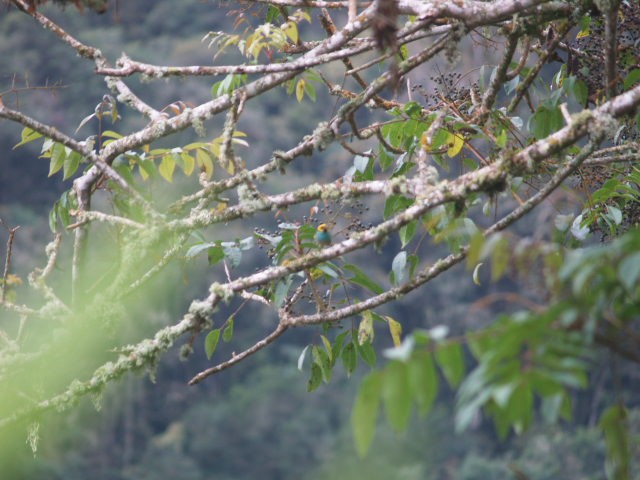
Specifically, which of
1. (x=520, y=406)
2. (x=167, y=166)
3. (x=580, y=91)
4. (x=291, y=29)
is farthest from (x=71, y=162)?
(x=520, y=406)

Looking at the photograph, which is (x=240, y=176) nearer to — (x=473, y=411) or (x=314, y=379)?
(x=314, y=379)

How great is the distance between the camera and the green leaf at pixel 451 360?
87cm

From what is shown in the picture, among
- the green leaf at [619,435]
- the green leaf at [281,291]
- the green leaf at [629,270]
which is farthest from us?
the green leaf at [281,291]

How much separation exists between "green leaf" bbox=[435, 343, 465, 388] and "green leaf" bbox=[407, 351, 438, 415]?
0.01m

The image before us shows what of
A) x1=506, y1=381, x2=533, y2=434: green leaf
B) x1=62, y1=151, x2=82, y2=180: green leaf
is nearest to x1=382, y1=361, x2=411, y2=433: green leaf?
x1=506, y1=381, x2=533, y2=434: green leaf

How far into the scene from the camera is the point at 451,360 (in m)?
0.88

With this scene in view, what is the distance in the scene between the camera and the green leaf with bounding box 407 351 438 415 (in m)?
0.86

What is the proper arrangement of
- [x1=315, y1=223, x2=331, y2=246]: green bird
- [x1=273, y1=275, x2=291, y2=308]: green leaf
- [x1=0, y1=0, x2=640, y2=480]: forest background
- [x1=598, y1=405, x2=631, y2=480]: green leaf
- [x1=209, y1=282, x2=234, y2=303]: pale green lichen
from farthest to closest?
1. [x1=0, y1=0, x2=640, y2=480]: forest background
2. [x1=315, y1=223, x2=331, y2=246]: green bird
3. [x1=273, y1=275, x2=291, y2=308]: green leaf
4. [x1=209, y1=282, x2=234, y2=303]: pale green lichen
5. [x1=598, y1=405, x2=631, y2=480]: green leaf

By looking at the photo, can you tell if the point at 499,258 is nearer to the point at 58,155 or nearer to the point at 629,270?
the point at 629,270

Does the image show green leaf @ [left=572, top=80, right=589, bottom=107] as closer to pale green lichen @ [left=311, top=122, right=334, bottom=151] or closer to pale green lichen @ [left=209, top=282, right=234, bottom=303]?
pale green lichen @ [left=311, top=122, right=334, bottom=151]

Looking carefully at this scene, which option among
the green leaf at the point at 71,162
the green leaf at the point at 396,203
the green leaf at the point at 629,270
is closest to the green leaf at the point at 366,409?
the green leaf at the point at 629,270

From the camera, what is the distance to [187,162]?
6.25 feet

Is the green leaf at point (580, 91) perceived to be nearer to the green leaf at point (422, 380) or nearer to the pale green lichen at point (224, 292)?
the pale green lichen at point (224, 292)

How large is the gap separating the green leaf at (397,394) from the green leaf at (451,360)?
41 millimetres
